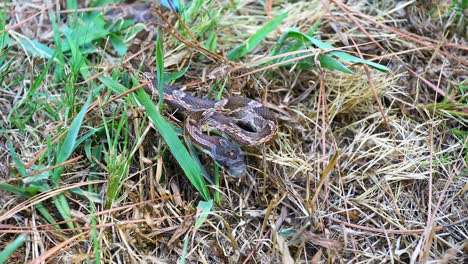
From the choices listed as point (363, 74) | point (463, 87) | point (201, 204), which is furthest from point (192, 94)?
point (463, 87)

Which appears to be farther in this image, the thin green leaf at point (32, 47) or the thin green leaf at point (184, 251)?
the thin green leaf at point (32, 47)

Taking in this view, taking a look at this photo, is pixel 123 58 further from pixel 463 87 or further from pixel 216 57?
pixel 463 87

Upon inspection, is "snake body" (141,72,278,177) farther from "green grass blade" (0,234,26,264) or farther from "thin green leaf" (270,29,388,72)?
"green grass blade" (0,234,26,264)

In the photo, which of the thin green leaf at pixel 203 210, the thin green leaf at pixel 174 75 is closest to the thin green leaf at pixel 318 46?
the thin green leaf at pixel 174 75

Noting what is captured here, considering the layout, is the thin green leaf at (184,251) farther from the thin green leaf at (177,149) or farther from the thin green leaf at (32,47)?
the thin green leaf at (32,47)

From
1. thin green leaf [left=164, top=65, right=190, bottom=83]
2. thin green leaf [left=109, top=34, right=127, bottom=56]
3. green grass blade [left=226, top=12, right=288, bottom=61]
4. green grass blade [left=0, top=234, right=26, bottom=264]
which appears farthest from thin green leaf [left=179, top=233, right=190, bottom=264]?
thin green leaf [left=109, top=34, right=127, bottom=56]

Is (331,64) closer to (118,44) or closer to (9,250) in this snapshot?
(118,44)

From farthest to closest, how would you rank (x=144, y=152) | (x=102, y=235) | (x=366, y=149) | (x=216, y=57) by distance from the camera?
(x=216, y=57) → (x=366, y=149) → (x=144, y=152) → (x=102, y=235)
